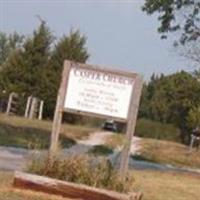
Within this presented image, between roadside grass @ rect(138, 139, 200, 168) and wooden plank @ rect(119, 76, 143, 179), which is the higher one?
wooden plank @ rect(119, 76, 143, 179)

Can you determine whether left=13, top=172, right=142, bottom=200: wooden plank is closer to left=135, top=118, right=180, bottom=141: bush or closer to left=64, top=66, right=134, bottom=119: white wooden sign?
left=64, top=66, right=134, bottom=119: white wooden sign

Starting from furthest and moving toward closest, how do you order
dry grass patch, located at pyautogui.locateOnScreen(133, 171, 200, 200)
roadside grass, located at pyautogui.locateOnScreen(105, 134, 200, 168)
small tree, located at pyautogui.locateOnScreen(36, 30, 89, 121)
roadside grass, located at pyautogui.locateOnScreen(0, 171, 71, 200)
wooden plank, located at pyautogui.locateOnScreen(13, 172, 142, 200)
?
small tree, located at pyautogui.locateOnScreen(36, 30, 89, 121)
roadside grass, located at pyautogui.locateOnScreen(105, 134, 200, 168)
dry grass patch, located at pyautogui.locateOnScreen(133, 171, 200, 200)
wooden plank, located at pyautogui.locateOnScreen(13, 172, 142, 200)
roadside grass, located at pyautogui.locateOnScreen(0, 171, 71, 200)

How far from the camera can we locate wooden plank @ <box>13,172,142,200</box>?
12328 millimetres

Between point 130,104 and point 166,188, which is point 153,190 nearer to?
point 166,188

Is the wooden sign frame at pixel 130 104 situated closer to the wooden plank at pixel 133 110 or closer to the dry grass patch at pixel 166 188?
the wooden plank at pixel 133 110

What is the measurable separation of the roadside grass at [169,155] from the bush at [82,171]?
1835cm

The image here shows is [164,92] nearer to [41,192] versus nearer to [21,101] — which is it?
[21,101]

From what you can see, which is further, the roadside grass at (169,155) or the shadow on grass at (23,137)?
the roadside grass at (169,155)

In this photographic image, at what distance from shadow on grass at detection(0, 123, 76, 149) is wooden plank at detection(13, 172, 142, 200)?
1217 centimetres

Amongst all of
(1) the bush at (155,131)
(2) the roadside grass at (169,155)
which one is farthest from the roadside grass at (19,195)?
(1) the bush at (155,131)

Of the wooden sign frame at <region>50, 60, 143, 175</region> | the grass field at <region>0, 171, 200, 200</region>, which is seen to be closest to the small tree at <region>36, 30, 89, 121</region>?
the grass field at <region>0, 171, 200, 200</region>

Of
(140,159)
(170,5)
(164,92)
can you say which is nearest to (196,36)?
(170,5)

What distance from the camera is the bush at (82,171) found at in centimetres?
1272

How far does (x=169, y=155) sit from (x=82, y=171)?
2255cm
